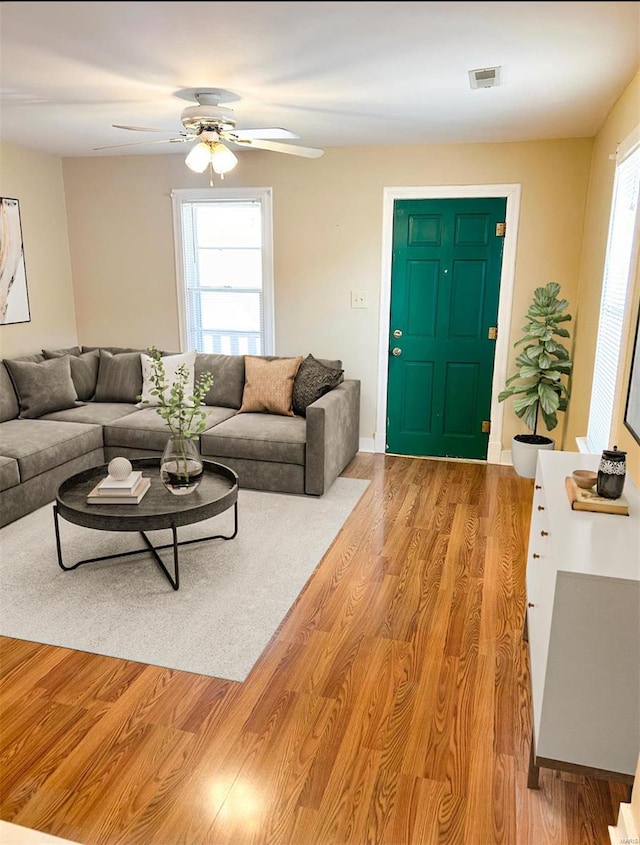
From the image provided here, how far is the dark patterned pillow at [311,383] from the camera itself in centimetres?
434

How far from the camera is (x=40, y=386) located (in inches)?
170

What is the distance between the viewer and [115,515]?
269cm

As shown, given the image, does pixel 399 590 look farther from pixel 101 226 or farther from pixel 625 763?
pixel 101 226

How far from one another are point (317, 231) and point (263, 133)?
181cm

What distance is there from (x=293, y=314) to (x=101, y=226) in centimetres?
189

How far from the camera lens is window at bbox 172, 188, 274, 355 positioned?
490 cm

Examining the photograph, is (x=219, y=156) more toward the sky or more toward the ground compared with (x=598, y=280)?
more toward the sky

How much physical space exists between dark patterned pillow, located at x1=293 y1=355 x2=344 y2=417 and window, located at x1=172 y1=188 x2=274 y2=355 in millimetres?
758

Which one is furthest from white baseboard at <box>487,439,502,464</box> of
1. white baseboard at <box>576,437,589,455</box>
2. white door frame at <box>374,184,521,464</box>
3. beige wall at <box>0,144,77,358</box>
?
beige wall at <box>0,144,77,358</box>

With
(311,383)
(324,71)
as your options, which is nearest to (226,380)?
(311,383)

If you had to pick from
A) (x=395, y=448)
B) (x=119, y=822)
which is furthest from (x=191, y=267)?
(x=119, y=822)

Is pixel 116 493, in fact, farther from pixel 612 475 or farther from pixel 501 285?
pixel 501 285

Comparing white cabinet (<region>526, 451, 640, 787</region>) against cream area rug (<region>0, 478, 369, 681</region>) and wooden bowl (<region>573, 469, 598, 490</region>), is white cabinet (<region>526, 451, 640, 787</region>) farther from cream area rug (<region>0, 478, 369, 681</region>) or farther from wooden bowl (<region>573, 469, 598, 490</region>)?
cream area rug (<region>0, 478, 369, 681</region>)

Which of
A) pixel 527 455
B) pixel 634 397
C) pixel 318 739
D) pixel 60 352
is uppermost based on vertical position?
pixel 634 397
